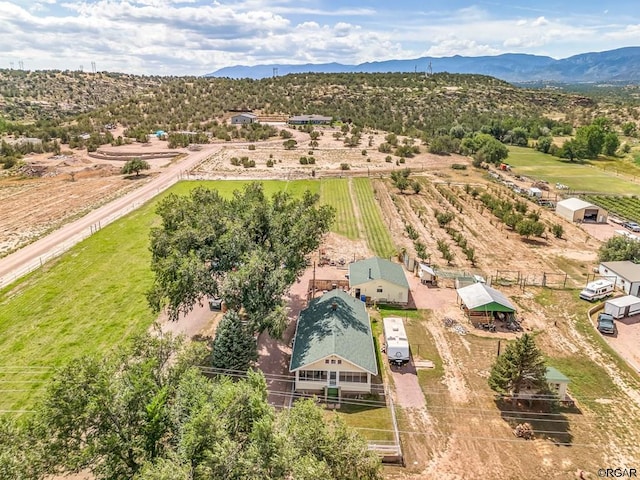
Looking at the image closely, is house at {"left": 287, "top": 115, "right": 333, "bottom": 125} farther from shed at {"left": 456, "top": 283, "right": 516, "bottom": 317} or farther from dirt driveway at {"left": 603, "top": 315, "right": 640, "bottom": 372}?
dirt driveway at {"left": 603, "top": 315, "right": 640, "bottom": 372}

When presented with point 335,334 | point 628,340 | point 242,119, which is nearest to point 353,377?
point 335,334

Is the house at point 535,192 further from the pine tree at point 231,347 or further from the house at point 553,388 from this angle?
the pine tree at point 231,347

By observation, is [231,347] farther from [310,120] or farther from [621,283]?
[310,120]

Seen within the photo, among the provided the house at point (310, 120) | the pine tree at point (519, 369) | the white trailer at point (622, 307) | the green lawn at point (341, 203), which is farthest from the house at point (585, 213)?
the house at point (310, 120)

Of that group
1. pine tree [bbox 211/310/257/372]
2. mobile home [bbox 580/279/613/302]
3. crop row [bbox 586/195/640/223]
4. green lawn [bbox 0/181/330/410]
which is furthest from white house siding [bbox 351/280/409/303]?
crop row [bbox 586/195/640/223]

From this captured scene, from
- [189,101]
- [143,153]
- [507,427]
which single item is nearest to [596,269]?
[507,427]

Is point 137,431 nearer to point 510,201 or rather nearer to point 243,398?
point 243,398
